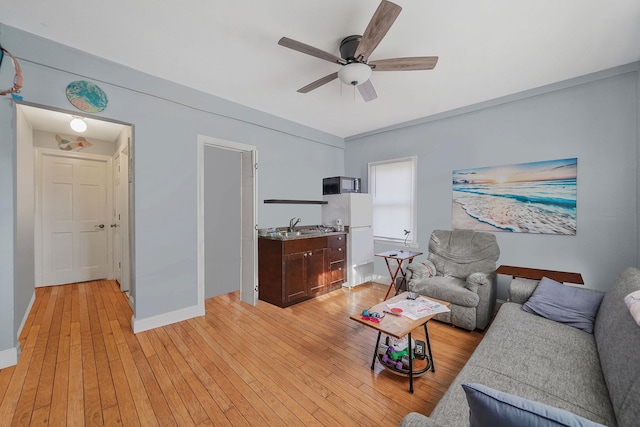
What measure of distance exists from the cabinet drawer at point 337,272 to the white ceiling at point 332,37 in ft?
8.27

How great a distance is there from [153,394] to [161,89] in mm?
2972

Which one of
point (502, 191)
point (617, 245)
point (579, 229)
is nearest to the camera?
point (617, 245)

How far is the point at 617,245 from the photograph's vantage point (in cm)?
279

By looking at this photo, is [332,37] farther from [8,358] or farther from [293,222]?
[8,358]

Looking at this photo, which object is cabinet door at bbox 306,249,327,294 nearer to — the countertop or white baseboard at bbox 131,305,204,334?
the countertop

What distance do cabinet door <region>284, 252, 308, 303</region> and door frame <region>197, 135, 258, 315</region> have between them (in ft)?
1.52

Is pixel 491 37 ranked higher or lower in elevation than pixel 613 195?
higher

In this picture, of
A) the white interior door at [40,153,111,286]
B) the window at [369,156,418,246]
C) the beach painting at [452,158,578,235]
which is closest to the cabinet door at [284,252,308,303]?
the window at [369,156,418,246]

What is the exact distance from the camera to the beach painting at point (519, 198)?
3.05 m

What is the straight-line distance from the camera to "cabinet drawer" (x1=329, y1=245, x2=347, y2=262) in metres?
4.18

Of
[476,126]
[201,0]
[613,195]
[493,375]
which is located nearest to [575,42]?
[476,126]

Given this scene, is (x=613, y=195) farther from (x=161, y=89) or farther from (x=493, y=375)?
(x=161, y=89)

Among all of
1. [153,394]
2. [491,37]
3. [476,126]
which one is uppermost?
[491,37]

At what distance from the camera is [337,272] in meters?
4.27
